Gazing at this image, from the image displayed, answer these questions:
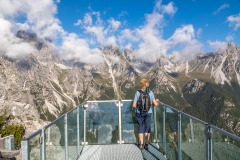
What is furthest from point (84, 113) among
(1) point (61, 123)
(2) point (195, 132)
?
(2) point (195, 132)

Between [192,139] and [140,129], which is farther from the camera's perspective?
[140,129]

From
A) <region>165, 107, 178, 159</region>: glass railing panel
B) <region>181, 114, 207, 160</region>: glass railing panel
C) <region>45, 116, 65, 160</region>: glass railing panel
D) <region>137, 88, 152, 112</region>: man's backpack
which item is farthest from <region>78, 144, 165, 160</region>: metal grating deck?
<region>45, 116, 65, 160</region>: glass railing panel

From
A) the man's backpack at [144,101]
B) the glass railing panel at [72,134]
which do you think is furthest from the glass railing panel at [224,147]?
the man's backpack at [144,101]

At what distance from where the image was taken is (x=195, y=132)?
695cm

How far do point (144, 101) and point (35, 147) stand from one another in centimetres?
539

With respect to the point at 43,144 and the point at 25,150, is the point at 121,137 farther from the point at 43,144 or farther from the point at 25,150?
the point at 25,150

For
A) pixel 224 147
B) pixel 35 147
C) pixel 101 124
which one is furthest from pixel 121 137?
pixel 224 147

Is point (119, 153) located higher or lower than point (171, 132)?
lower

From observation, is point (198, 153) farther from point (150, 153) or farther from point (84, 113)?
point (84, 113)

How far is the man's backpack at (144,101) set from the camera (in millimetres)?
10656

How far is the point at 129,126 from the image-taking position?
1308 centimetres

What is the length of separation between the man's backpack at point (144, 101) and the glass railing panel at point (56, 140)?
115 inches

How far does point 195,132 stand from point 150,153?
4.01 metres

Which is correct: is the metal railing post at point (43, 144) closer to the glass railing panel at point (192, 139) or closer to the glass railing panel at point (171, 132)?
the glass railing panel at point (192, 139)
